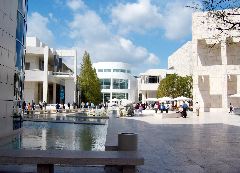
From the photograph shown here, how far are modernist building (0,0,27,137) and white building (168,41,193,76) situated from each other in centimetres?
6720

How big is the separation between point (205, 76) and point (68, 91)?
25.2 meters

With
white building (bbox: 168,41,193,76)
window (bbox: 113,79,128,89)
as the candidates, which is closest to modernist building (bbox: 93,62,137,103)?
window (bbox: 113,79,128,89)

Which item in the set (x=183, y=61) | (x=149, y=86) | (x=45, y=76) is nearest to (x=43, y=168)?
(x=45, y=76)

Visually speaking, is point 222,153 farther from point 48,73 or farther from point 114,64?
point 114,64

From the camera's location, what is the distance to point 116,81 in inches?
4358

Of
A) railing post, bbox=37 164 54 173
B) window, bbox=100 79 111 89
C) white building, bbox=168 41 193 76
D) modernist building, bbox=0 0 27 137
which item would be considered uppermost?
white building, bbox=168 41 193 76

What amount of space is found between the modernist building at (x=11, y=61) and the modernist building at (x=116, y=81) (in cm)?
9035

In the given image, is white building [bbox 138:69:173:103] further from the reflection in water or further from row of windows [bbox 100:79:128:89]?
the reflection in water

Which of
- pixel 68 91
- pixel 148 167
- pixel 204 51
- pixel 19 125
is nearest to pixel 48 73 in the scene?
pixel 68 91

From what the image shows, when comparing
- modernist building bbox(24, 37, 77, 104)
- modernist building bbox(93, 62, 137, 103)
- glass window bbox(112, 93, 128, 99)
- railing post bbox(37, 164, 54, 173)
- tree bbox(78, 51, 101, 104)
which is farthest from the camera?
modernist building bbox(93, 62, 137, 103)

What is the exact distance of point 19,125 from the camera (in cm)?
1683

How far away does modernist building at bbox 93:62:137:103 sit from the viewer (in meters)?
109

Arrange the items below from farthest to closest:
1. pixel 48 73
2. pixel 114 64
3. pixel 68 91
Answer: pixel 114 64
pixel 68 91
pixel 48 73

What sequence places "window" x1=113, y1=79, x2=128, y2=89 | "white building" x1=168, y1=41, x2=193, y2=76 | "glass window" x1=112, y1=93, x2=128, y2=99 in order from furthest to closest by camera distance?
"window" x1=113, y1=79, x2=128, y2=89
"glass window" x1=112, y1=93, x2=128, y2=99
"white building" x1=168, y1=41, x2=193, y2=76
